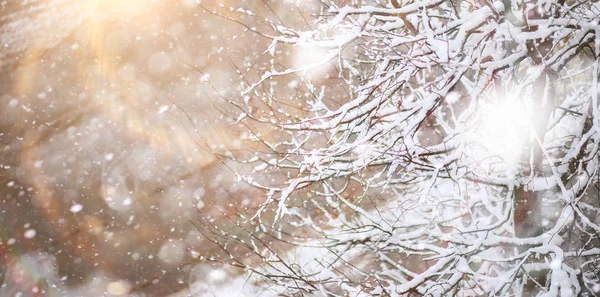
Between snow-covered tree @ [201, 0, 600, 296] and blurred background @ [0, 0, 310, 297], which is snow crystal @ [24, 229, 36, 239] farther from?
snow-covered tree @ [201, 0, 600, 296]

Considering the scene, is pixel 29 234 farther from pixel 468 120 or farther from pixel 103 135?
pixel 468 120

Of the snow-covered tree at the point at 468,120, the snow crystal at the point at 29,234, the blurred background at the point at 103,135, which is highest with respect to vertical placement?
Result: the snow-covered tree at the point at 468,120

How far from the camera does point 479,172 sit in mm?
4223

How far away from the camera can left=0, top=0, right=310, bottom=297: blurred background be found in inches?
439

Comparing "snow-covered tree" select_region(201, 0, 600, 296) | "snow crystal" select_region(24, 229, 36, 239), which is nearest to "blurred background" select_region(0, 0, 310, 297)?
"snow crystal" select_region(24, 229, 36, 239)

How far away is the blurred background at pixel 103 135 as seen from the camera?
36.6ft

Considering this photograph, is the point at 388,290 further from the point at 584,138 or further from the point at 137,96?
the point at 137,96

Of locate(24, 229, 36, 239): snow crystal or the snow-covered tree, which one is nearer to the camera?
the snow-covered tree

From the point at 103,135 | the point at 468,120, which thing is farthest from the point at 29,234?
the point at 468,120

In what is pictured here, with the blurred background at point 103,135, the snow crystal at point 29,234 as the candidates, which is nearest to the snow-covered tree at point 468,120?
the blurred background at point 103,135

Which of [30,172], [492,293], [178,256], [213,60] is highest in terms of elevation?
[492,293]

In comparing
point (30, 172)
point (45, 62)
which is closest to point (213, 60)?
point (45, 62)

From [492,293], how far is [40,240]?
11.9m

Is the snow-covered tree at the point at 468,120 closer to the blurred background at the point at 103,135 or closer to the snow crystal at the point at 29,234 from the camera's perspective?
the blurred background at the point at 103,135
